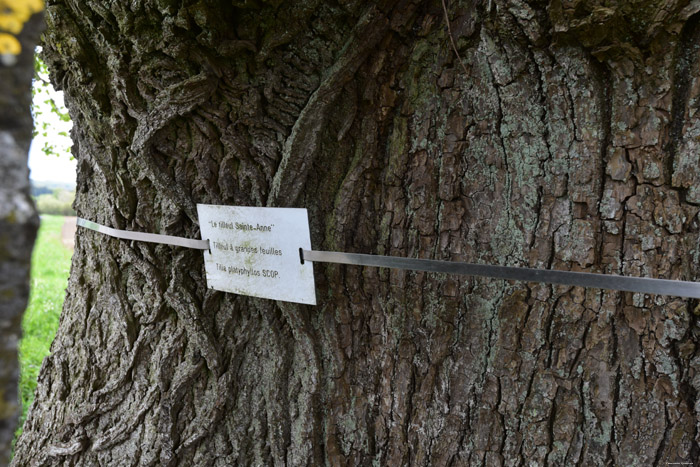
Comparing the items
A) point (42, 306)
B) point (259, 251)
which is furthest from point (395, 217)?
point (42, 306)

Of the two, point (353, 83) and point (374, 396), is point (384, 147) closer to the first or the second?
point (353, 83)

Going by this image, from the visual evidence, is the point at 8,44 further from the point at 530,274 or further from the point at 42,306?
the point at 42,306

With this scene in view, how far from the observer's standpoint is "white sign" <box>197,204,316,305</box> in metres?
1.50

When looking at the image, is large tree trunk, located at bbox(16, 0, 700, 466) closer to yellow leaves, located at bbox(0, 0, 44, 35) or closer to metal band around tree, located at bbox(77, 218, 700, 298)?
metal band around tree, located at bbox(77, 218, 700, 298)

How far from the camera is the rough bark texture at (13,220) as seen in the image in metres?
0.48

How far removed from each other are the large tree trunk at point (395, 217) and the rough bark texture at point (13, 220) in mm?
1008

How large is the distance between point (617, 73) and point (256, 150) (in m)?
0.99

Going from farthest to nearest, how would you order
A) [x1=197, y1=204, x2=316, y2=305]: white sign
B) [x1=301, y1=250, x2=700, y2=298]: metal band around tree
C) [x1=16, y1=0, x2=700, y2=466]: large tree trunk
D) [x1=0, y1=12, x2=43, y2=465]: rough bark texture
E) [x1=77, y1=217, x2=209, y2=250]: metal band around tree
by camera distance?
1. [x1=77, y1=217, x2=209, y2=250]: metal band around tree
2. [x1=197, y1=204, x2=316, y2=305]: white sign
3. [x1=16, y1=0, x2=700, y2=466]: large tree trunk
4. [x1=301, y1=250, x2=700, y2=298]: metal band around tree
5. [x1=0, y1=12, x2=43, y2=465]: rough bark texture

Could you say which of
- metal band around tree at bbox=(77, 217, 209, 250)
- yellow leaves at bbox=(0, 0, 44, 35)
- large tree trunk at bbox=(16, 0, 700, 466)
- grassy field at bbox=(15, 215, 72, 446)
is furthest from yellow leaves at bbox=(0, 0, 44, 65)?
grassy field at bbox=(15, 215, 72, 446)

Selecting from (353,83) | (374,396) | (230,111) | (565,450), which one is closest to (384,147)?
(353,83)

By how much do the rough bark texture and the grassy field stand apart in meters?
1.68

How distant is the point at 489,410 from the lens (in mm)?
1410

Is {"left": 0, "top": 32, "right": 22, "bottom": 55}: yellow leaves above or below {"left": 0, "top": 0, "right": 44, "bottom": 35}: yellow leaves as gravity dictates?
below

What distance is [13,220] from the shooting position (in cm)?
48
